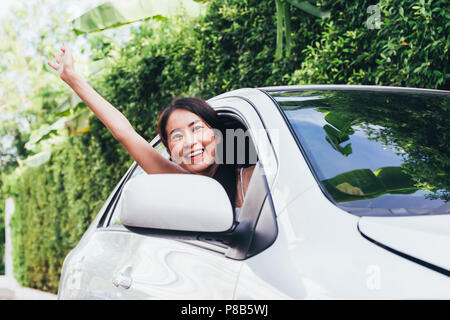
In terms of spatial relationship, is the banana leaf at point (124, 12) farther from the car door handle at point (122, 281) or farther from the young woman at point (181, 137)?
the car door handle at point (122, 281)

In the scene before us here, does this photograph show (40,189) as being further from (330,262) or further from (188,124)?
(330,262)

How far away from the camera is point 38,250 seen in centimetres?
1536

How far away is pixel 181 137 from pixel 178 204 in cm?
99

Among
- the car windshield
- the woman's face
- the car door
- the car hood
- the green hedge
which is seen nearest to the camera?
the car hood

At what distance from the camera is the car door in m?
1.75

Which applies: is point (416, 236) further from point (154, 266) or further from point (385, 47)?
point (385, 47)

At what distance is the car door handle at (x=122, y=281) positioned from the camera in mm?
2222

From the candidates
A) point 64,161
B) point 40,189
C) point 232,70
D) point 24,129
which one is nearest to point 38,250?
point 40,189

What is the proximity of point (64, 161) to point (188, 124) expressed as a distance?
1002 cm

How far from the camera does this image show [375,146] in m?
1.91

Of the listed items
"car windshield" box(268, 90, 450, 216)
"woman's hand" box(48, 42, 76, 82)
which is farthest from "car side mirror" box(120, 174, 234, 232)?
"woman's hand" box(48, 42, 76, 82)

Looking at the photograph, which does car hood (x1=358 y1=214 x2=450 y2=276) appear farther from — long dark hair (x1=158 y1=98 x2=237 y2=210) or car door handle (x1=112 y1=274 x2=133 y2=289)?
long dark hair (x1=158 y1=98 x2=237 y2=210)

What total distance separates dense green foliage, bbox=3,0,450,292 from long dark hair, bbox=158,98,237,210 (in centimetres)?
172
